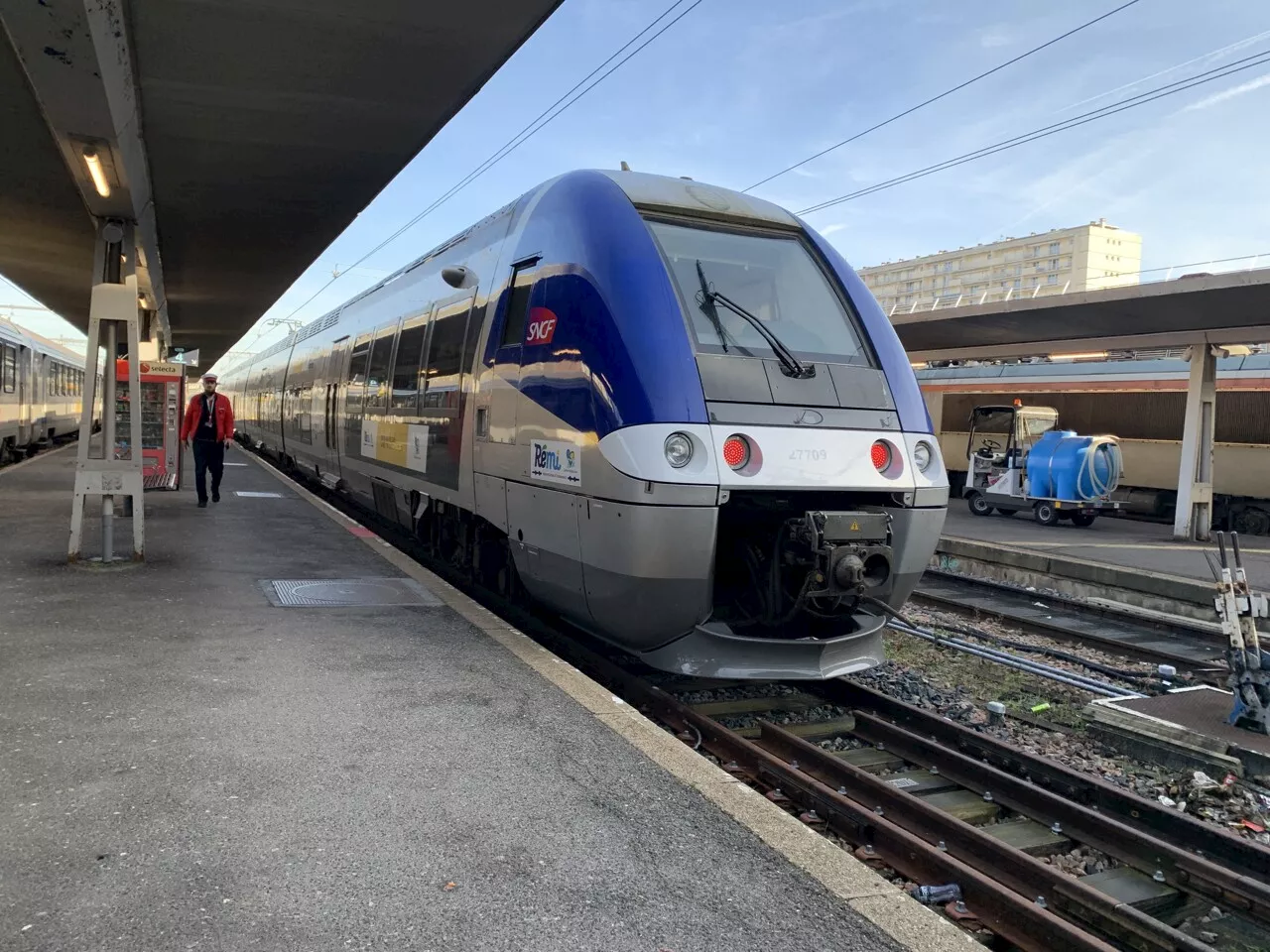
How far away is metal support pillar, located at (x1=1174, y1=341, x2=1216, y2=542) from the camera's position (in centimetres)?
1611

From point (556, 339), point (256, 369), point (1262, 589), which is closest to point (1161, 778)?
point (556, 339)

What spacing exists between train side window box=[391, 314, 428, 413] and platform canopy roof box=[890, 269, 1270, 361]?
34.5ft

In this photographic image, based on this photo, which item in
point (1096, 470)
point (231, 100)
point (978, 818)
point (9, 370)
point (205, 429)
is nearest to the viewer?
point (978, 818)

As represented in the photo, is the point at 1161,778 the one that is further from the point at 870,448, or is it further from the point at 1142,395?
the point at 1142,395

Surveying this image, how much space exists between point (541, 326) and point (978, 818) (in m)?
3.72

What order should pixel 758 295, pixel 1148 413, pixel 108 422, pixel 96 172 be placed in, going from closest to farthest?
1. pixel 758 295
2. pixel 96 172
3. pixel 108 422
4. pixel 1148 413

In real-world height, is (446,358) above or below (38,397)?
above

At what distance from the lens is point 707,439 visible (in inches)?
197

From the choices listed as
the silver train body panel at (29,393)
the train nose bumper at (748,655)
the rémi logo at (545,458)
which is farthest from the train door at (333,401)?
the train nose bumper at (748,655)

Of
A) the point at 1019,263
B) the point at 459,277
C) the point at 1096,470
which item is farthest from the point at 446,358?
the point at 1019,263

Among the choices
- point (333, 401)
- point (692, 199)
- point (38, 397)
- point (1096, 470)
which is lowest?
point (1096, 470)

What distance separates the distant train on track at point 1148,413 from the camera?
19328mm

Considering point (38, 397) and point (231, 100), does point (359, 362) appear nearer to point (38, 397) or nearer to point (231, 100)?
point (231, 100)

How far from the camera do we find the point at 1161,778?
5.37m
